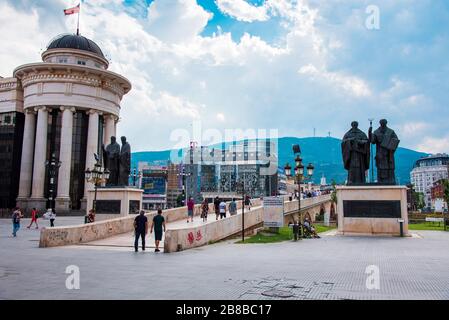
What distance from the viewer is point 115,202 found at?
88.7ft

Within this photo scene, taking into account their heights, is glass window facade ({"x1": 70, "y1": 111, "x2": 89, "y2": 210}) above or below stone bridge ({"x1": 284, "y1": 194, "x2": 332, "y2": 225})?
above

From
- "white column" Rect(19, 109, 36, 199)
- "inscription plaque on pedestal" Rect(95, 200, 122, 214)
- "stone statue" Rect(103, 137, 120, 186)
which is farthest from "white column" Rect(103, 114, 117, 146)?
"inscription plaque on pedestal" Rect(95, 200, 122, 214)

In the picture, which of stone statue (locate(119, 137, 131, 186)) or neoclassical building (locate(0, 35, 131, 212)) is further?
neoclassical building (locate(0, 35, 131, 212))

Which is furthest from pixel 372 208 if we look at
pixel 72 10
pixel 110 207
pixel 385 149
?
pixel 72 10

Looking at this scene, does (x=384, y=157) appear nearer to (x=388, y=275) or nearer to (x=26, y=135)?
(x=388, y=275)

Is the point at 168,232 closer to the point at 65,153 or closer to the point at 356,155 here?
the point at 356,155

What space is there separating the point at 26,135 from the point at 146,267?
1894 inches

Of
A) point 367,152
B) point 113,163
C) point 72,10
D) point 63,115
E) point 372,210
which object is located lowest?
point 372,210

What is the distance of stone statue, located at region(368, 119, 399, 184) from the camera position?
20.4 metres

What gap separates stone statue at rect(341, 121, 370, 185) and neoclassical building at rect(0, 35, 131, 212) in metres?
37.4

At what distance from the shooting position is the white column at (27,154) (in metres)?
50.9

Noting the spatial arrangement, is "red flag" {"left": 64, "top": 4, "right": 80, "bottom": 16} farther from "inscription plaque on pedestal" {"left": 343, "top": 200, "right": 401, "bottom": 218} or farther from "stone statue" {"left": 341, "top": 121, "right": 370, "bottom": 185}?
"inscription plaque on pedestal" {"left": 343, "top": 200, "right": 401, "bottom": 218}

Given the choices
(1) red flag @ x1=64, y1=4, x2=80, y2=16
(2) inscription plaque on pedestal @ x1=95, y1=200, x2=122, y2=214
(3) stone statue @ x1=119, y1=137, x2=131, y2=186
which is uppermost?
(1) red flag @ x1=64, y1=4, x2=80, y2=16

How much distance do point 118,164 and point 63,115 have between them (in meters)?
27.0
